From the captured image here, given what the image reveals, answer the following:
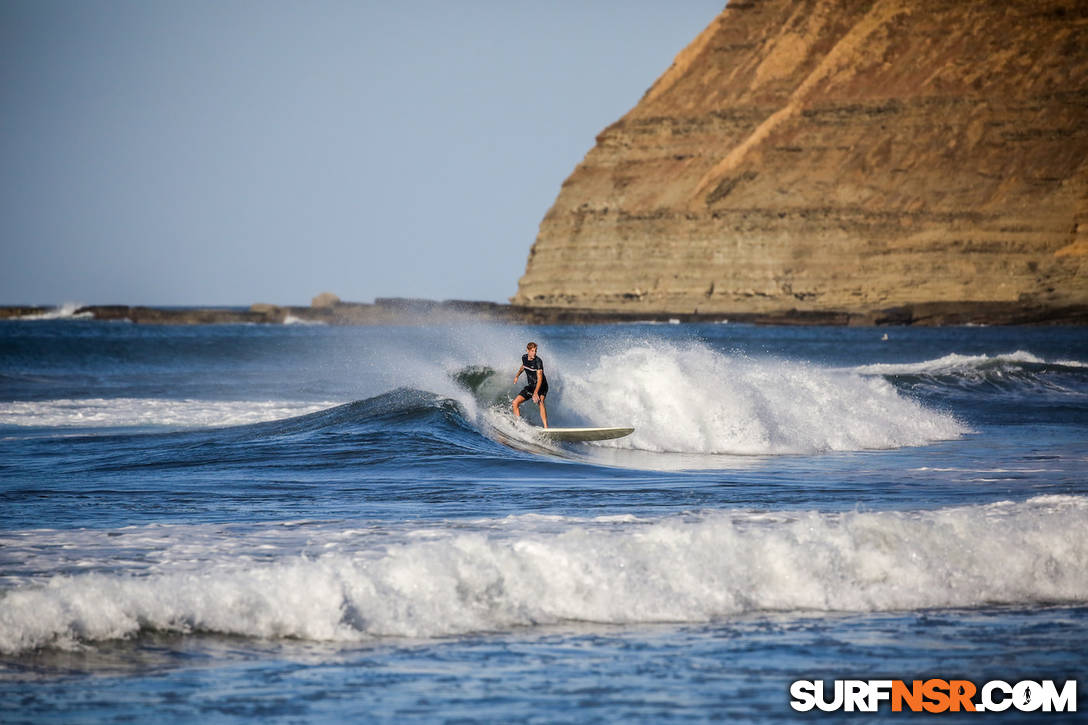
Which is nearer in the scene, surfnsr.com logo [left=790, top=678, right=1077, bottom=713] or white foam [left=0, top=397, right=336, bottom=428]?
surfnsr.com logo [left=790, top=678, right=1077, bottom=713]

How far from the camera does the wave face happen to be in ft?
25.5

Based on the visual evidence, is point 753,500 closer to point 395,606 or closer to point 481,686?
point 395,606

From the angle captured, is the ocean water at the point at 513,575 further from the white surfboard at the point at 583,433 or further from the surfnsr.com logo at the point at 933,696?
the white surfboard at the point at 583,433

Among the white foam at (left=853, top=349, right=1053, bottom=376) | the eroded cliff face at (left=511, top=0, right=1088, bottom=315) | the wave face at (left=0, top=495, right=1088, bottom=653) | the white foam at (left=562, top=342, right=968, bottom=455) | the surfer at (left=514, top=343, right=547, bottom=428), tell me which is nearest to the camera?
the wave face at (left=0, top=495, right=1088, bottom=653)

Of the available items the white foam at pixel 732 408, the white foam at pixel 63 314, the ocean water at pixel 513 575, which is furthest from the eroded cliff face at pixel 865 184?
the ocean water at pixel 513 575

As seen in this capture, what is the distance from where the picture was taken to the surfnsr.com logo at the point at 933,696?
6434mm

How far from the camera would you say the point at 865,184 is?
10688 cm

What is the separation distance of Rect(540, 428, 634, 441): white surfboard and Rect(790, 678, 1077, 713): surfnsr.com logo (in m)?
11.9

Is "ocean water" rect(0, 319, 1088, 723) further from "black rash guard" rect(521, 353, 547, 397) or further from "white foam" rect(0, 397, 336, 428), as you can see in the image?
"white foam" rect(0, 397, 336, 428)

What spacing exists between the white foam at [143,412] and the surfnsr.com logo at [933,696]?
17323mm

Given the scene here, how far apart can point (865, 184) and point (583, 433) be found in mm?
93562

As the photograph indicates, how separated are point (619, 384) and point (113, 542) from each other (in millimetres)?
13095

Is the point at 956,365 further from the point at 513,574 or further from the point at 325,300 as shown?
the point at 325,300

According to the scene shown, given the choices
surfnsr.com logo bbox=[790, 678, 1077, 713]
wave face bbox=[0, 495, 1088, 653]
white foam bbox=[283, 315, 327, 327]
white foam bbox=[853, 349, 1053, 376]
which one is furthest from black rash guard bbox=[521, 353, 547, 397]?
white foam bbox=[283, 315, 327, 327]
